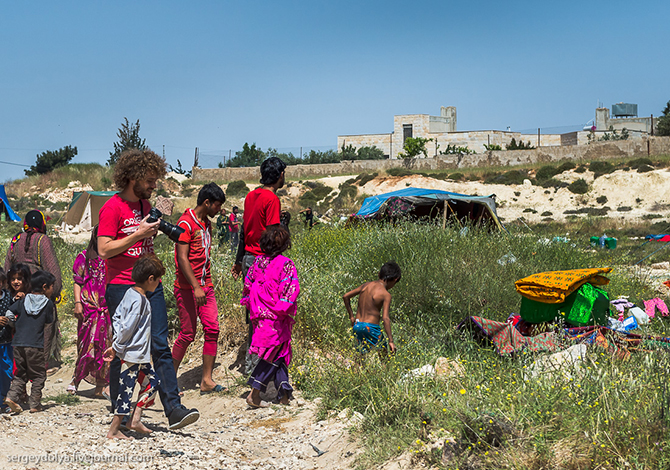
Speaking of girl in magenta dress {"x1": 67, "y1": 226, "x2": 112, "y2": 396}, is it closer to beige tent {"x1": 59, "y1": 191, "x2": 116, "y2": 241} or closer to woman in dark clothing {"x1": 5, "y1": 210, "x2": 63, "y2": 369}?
woman in dark clothing {"x1": 5, "y1": 210, "x2": 63, "y2": 369}

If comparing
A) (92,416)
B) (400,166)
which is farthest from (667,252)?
(400,166)

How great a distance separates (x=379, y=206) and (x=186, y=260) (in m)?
11.9

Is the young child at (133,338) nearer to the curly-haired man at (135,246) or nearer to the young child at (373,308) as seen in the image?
the curly-haired man at (135,246)

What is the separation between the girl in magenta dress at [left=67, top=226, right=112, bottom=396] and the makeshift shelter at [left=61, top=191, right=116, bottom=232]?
20314mm

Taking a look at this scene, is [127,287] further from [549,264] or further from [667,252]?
[667,252]

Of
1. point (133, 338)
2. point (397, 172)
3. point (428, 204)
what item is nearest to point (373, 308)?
point (133, 338)

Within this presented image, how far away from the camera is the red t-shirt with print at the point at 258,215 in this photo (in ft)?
14.9

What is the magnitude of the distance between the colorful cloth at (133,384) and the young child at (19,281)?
145 centimetres

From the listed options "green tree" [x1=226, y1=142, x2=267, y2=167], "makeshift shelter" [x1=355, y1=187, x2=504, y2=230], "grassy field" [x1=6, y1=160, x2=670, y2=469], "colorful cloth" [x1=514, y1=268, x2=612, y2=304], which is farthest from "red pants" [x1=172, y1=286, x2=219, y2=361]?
"green tree" [x1=226, y1=142, x2=267, y2=167]

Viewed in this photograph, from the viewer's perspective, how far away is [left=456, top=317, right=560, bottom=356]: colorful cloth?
445 cm

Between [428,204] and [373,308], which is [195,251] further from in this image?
[428,204]

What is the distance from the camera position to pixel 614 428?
2.56 metres

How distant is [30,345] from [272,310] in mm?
1719

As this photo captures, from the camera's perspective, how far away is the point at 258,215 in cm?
460
